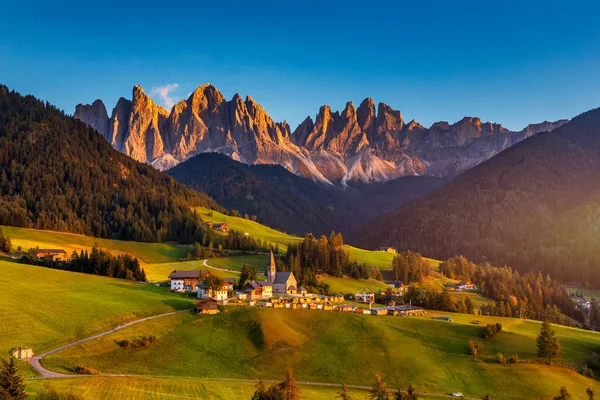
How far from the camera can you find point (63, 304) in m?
92.5

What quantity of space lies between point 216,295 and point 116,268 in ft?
111

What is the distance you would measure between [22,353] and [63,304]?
22778 millimetres

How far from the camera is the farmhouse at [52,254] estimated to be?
5503 inches

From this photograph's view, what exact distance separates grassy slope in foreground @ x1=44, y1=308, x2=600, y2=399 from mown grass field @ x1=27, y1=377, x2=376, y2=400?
21.0ft

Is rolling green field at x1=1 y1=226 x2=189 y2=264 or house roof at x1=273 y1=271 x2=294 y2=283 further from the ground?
rolling green field at x1=1 y1=226 x2=189 y2=264

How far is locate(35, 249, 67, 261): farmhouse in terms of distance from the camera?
459ft

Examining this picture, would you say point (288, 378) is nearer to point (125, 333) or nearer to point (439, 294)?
point (125, 333)

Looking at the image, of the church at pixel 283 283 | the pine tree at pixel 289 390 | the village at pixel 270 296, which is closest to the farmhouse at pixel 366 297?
the village at pixel 270 296

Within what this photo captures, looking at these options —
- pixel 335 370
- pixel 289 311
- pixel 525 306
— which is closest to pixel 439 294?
pixel 525 306

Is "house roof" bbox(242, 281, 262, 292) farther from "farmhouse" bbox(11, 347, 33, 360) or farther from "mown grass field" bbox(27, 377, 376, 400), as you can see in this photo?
"farmhouse" bbox(11, 347, 33, 360)

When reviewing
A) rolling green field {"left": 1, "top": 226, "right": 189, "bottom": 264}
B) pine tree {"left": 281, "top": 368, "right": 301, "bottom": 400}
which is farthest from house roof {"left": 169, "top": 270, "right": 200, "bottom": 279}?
pine tree {"left": 281, "top": 368, "right": 301, "bottom": 400}

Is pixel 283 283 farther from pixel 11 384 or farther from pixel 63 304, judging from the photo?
pixel 11 384

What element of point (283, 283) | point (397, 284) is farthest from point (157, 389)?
point (397, 284)

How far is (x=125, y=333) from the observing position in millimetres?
84125
